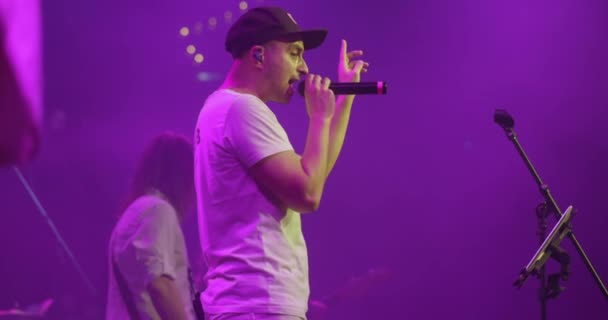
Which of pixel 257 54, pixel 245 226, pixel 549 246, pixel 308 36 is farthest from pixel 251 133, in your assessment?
pixel 549 246

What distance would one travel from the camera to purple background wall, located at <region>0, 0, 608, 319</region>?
554 centimetres

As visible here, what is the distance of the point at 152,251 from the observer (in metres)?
2.77

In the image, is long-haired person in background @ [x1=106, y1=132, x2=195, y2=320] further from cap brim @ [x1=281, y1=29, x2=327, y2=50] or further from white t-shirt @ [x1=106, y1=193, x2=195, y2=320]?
cap brim @ [x1=281, y1=29, x2=327, y2=50]

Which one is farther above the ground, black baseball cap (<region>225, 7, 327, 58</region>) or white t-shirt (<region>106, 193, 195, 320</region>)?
black baseball cap (<region>225, 7, 327, 58</region>)

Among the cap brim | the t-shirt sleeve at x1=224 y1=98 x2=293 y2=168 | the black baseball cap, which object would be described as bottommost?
the t-shirt sleeve at x1=224 y1=98 x2=293 y2=168

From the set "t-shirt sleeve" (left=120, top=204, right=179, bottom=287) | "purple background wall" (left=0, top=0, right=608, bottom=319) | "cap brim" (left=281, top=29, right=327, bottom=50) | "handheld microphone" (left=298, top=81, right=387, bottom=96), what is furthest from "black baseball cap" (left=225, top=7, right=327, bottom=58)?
"purple background wall" (left=0, top=0, right=608, bottom=319)

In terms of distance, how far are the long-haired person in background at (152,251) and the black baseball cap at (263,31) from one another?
3.29ft

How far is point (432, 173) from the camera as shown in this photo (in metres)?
5.66

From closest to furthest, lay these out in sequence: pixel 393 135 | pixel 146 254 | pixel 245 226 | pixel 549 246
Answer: pixel 245 226, pixel 549 246, pixel 146 254, pixel 393 135

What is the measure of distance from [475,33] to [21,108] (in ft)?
18.3

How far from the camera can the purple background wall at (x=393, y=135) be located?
18.2ft

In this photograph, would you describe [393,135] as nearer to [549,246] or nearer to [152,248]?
[549,246]

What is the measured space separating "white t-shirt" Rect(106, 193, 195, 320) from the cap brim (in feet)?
3.53

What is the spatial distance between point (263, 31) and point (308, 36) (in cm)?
15
